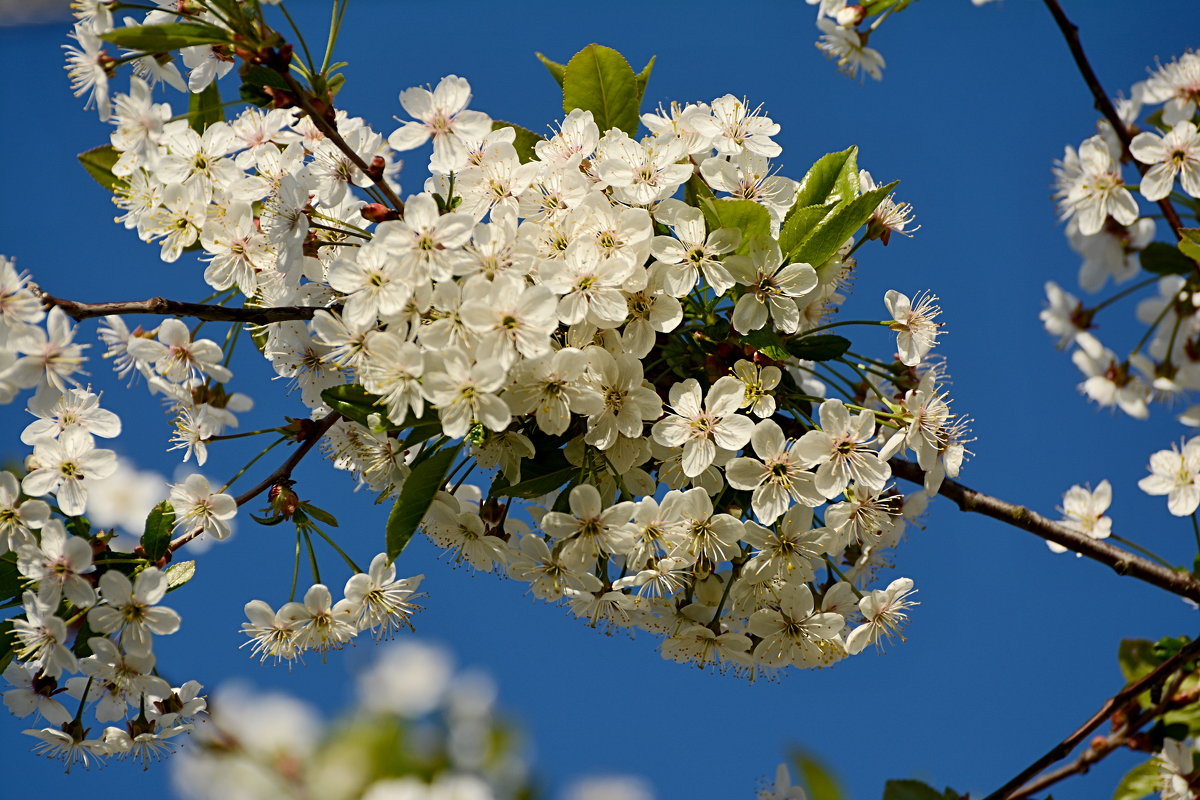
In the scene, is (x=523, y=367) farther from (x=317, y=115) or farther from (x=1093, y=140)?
(x=1093, y=140)

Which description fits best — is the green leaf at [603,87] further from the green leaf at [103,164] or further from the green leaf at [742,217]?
the green leaf at [103,164]

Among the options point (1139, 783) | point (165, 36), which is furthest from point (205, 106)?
point (1139, 783)

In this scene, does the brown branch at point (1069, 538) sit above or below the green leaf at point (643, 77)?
below

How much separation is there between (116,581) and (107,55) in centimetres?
92

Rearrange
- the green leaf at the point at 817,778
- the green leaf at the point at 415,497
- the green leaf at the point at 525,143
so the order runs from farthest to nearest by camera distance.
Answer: the green leaf at the point at 525,143, the green leaf at the point at 415,497, the green leaf at the point at 817,778

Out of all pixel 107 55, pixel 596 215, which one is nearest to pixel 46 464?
pixel 107 55

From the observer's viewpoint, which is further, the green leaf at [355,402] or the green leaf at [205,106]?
the green leaf at [205,106]

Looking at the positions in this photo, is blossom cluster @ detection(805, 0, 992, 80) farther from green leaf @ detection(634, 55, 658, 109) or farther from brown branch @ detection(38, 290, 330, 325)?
brown branch @ detection(38, 290, 330, 325)

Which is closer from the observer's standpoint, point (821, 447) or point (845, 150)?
point (821, 447)

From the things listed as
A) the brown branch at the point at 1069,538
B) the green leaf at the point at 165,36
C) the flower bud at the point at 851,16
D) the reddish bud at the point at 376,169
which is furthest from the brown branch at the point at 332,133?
the brown branch at the point at 1069,538

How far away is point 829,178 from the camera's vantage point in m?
2.00

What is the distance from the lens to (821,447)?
5.80 feet

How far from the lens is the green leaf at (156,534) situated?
6.22 ft

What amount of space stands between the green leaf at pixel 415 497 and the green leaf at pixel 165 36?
78 centimetres
